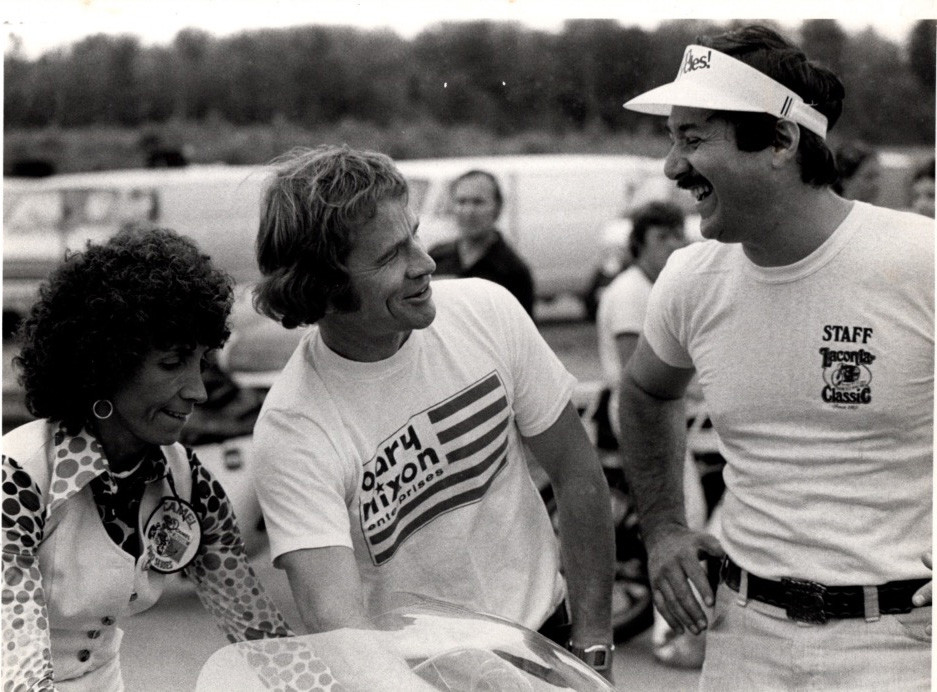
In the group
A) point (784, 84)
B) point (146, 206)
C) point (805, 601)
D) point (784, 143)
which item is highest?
point (784, 84)

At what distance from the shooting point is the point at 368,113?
7594mm

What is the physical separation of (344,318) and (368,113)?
5423 millimetres

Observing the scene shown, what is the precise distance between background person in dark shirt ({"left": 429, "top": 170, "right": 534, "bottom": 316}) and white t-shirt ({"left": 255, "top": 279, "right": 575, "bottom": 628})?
337 centimetres

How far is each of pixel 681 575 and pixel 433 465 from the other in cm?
64

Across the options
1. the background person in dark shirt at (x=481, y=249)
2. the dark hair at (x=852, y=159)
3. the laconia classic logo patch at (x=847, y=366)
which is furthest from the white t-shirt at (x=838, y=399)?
the dark hair at (x=852, y=159)

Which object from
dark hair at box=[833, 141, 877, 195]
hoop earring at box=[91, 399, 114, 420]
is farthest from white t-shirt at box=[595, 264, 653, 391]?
hoop earring at box=[91, 399, 114, 420]

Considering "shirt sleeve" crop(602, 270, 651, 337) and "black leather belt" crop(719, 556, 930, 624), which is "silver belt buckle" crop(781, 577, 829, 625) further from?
"shirt sleeve" crop(602, 270, 651, 337)

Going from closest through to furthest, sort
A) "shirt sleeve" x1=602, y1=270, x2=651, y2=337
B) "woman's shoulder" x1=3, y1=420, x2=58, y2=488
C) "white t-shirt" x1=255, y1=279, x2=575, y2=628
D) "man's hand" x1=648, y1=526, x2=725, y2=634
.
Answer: "woman's shoulder" x1=3, y1=420, x2=58, y2=488, "white t-shirt" x1=255, y1=279, x2=575, y2=628, "man's hand" x1=648, y1=526, x2=725, y2=634, "shirt sleeve" x1=602, y1=270, x2=651, y2=337

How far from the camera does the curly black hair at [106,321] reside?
82.6 inches

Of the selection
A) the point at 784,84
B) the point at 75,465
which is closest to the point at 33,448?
the point at 75,465

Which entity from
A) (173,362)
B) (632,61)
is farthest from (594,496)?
(632,61)

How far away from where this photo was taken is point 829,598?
2.35 m

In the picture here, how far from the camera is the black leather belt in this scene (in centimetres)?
233

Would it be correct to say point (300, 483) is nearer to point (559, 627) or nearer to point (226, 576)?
point (226, 576)
